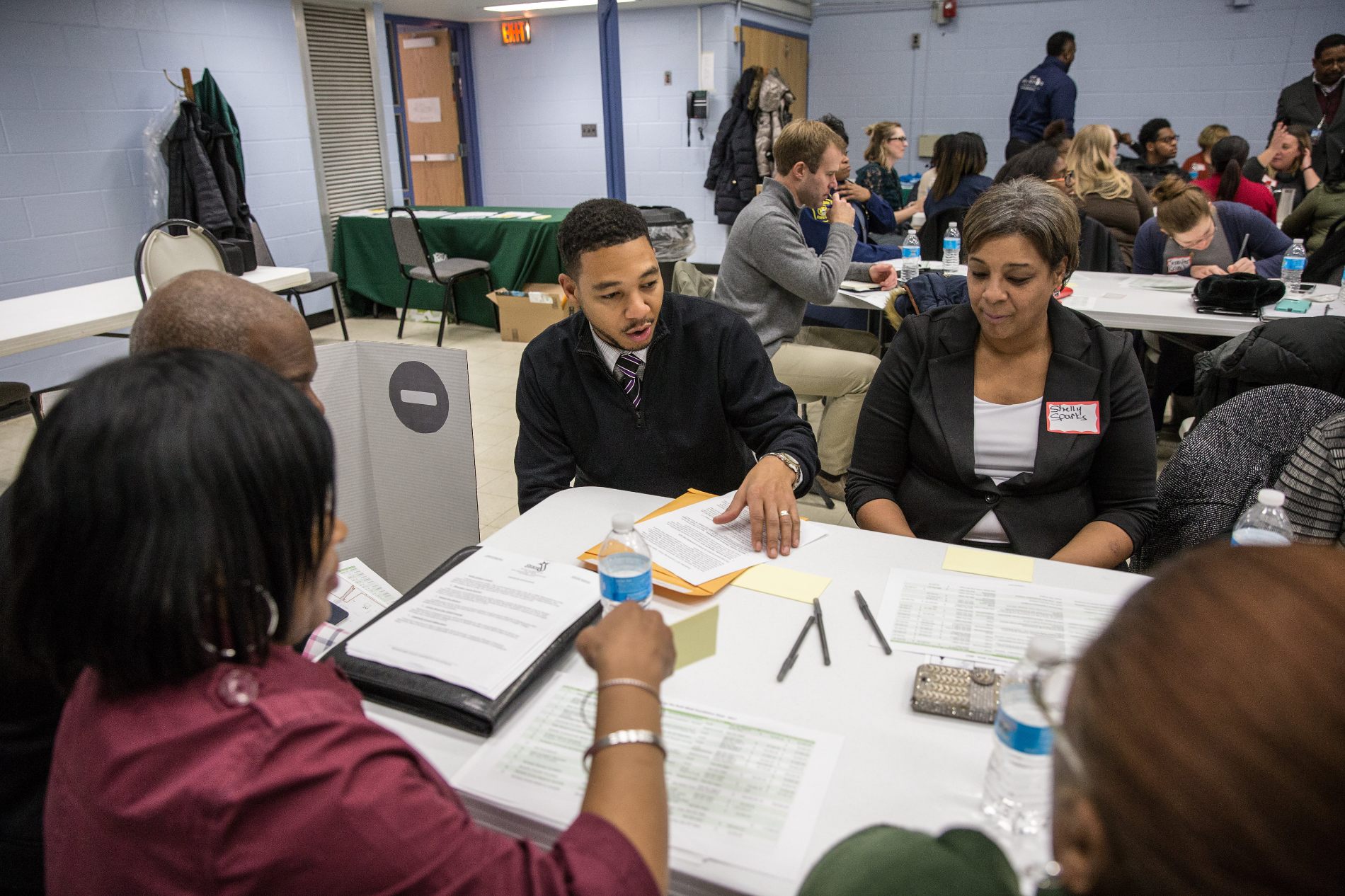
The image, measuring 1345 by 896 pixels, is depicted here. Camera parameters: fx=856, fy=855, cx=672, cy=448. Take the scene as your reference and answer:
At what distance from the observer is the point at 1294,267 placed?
3.50 m

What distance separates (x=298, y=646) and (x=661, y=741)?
31.8 inches

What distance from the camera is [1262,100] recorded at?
736 cm

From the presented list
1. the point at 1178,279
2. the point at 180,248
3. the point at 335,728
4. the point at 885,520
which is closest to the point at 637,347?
the point at 885,520

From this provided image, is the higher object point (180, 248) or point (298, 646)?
point (180, 248)

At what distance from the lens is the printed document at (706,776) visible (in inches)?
35.5

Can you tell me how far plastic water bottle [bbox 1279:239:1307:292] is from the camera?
3494 mm

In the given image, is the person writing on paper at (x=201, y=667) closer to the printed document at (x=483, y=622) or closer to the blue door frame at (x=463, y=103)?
the printed document at (x=483, y=622)

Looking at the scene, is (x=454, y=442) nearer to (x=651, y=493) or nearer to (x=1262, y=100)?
(x=651, y=493)

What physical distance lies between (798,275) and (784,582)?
79.2 inches

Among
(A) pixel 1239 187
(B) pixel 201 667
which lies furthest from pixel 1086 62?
(B) pixel 201 667

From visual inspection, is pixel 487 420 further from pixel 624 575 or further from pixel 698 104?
pixel 698 104

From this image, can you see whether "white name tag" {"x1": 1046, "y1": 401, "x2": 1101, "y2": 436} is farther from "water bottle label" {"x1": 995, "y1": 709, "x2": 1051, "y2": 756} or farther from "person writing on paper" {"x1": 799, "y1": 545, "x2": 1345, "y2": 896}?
"person writing on paper" {"x1": 799, "y1": 545, "x2": 1345, "y2": 896}

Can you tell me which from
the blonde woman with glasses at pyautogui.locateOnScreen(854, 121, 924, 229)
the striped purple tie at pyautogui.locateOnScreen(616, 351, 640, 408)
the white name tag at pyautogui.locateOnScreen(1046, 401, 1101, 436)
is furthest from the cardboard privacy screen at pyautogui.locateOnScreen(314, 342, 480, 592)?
the blonde woman with glasses at pyautogui.locateOnScreen(854, 121, 924, 229)

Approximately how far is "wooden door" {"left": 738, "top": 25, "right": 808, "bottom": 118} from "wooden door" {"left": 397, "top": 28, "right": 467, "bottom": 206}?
9.49 feet
